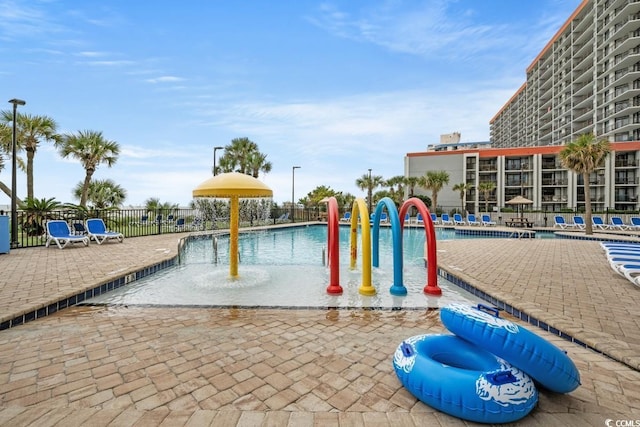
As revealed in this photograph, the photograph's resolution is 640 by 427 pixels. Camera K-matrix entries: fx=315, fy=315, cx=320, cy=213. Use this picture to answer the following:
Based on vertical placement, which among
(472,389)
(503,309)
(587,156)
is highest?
(587,156)

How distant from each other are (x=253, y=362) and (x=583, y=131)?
68.7 m

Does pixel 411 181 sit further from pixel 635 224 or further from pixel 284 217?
pixel 635 224

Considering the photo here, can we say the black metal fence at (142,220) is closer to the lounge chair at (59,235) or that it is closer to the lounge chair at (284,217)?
the lounge chair at (284,217)

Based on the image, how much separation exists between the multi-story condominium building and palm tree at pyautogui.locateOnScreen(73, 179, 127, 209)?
128 ft

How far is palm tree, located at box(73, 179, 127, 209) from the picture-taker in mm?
24562

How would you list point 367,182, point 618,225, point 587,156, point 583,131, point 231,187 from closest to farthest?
point 231,187
point 587,156
point 618,225
point 367,182
point 583,131

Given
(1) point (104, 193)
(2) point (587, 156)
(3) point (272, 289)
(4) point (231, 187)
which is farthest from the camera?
(1) point (104, 193)

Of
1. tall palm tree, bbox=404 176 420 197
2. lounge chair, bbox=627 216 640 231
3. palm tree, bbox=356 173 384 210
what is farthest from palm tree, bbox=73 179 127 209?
lounge chair, bbox=627 216 640 231

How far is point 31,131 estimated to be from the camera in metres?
20.4

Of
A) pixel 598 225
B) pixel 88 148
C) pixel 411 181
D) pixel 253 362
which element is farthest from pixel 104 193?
pixel 598 225

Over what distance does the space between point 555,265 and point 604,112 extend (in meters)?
58.1

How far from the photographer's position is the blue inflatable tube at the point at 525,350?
7.24ft

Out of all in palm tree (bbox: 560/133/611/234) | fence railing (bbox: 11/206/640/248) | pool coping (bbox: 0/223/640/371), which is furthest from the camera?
palm tree (bbox: 560/133/611/234)

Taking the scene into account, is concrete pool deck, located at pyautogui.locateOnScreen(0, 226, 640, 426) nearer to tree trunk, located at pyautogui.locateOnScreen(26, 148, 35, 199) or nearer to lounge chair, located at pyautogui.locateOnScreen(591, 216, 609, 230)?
tree trunk, located at pyautogui.locateOnScreen(26, 148, 35, 199)
